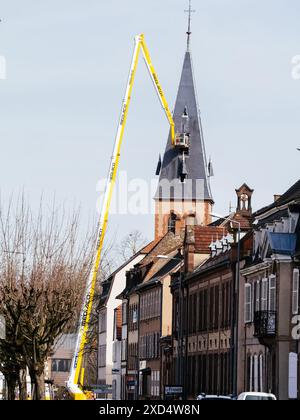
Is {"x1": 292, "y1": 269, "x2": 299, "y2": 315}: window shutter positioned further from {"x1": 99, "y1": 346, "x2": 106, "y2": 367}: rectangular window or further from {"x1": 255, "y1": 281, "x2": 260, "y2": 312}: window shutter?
{"x1": 99, "y1": 346, "x2": 106, "y2": 367}: rectangular window

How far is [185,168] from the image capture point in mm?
179125

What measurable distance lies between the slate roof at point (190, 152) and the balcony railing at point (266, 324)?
11631 centimetres

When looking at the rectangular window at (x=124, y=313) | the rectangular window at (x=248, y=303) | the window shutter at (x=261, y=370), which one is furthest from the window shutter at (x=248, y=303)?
the rectangular window at (x=124, y=313)

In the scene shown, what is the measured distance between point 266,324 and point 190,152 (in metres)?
119

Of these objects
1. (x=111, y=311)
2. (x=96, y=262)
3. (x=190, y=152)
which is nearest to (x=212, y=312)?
(x=96, y=262)

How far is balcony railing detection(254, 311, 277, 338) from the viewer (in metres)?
61.5

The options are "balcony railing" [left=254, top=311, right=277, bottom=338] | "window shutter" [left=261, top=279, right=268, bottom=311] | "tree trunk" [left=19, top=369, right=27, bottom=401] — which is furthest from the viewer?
"tree trunk" [left=19, top=369, right=27, bottom=401]

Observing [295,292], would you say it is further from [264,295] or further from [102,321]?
[102,321]

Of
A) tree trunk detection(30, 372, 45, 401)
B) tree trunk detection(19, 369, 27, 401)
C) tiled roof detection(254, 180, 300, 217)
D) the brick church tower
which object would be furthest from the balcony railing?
the brick church tower

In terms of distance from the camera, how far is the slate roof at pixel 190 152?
17875 centimetres

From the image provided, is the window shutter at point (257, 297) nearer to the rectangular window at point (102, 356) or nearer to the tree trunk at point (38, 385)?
the tree trunk at point (38, 385)

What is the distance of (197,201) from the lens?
7116 inches
